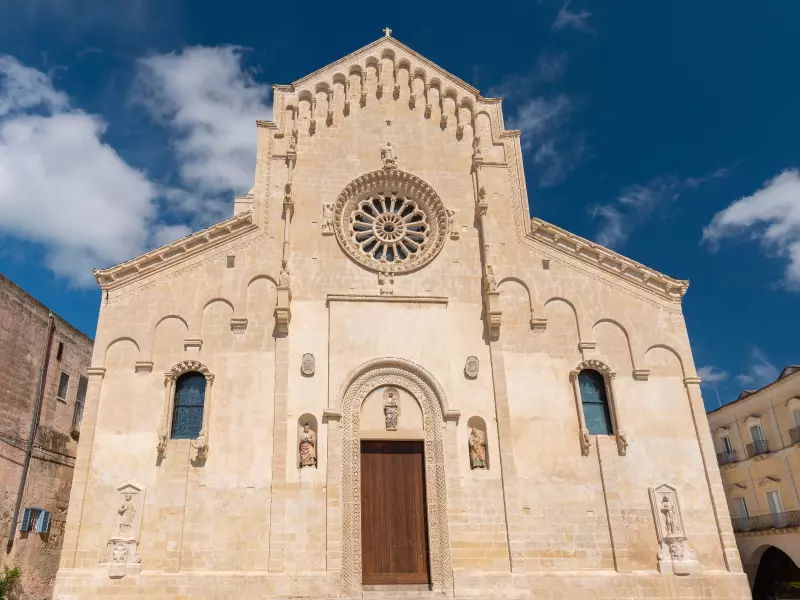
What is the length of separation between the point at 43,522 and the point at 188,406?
723 centimetres

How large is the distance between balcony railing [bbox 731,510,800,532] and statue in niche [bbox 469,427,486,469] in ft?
58.5

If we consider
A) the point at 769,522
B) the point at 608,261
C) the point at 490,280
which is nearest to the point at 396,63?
the point at 490,280

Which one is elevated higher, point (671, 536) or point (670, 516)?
point (670, 516)

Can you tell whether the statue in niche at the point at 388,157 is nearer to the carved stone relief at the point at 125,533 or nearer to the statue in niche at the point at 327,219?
the statue in niche at the point at 327,219

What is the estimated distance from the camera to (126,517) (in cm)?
1555

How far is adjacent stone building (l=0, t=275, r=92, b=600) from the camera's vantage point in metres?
18.4

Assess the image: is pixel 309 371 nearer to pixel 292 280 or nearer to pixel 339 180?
pixel 292 280

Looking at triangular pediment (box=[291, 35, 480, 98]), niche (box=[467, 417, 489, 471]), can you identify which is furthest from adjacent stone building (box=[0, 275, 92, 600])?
niche (box=[467, 417, 489, 471])

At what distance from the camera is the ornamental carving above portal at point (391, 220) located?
63.8ft

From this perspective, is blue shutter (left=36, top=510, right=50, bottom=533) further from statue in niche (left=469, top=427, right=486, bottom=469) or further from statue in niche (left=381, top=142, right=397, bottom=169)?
statue in niche (left=381, top=142, right=397, bottom=169)

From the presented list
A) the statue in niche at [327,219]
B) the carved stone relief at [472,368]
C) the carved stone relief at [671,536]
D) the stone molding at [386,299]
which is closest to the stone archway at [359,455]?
the carved stone relief at [472,368]

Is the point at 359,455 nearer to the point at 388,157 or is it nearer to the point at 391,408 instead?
the point at 391,408

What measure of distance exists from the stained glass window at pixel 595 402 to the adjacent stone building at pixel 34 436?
17000mm

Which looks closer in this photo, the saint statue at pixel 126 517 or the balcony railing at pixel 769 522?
the saint statue at pixel 126 517
